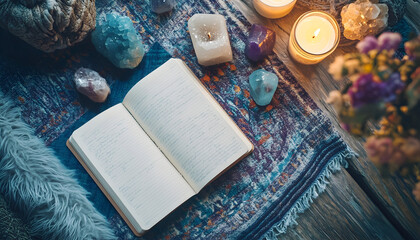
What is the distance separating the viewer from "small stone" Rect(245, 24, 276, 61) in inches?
39.7

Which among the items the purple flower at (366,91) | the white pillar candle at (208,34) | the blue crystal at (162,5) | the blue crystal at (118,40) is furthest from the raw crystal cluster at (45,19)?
the purple flower at (366,91)

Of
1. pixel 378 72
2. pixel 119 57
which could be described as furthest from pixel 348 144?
pixel 119 57

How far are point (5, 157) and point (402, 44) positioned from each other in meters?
1.24

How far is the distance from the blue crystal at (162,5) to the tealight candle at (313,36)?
390 mm

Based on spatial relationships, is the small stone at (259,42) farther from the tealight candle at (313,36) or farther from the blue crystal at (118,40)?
the blue crystal at (118,40)

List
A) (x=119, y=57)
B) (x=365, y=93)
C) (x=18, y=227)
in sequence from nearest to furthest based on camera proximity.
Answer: (x=365, y=93) < (x=18, y=227) < (x=119, y=57)

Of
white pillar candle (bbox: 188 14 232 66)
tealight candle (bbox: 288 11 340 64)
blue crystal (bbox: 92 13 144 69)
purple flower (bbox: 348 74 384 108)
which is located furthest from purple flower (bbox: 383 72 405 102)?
blue crystal (bbox: 92 13 144 69)

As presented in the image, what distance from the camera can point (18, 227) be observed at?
91 cm

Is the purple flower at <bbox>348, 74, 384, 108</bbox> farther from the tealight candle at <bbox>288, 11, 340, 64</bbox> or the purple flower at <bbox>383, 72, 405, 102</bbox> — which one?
the tealight candle at <bbox>288, 11, 340, 64</bbox>

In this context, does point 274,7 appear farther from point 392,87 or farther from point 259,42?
point 392,87

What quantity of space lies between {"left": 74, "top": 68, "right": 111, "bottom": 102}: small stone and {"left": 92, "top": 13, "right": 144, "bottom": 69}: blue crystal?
75 millimetres

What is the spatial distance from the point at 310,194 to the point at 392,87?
58cm

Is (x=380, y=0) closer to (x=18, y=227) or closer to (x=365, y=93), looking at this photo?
(x=365, y=93)

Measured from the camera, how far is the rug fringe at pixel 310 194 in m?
1.00
